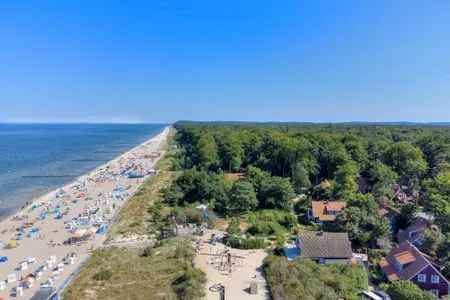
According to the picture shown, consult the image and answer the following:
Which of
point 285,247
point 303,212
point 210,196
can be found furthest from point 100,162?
point 285,247

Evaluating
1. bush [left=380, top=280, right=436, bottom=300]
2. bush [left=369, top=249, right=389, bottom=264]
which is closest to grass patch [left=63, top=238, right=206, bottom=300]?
bush [left=380, top=280, right=436, bottom=300]

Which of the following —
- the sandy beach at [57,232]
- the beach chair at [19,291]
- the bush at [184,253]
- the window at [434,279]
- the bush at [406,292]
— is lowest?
the sandy beach at [57,232]

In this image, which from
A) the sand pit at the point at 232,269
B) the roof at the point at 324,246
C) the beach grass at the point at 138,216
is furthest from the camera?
the beach grass at the point at 138,216

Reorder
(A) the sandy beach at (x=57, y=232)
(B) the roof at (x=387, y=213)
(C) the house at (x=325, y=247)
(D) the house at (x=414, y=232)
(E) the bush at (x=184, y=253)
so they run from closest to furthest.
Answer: (A) the sandy beach at (x=57, y=232) < (C) the house at (x=325, y=247) < (E) the bush at (x=184, y=253) < (D) the house at (x=414, y=232) < (B) the roof at (x=387, y=213)

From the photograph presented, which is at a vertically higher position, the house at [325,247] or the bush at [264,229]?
the house at [325,247]

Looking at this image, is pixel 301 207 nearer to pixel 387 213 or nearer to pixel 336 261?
pixel 387 213

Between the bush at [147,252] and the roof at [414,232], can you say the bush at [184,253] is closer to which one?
the bush at [147,252]

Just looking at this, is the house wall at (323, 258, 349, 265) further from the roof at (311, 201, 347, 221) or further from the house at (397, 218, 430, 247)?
the roof at (311, 201, 347, 221)

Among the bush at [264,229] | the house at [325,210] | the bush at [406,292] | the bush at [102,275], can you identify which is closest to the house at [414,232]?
the house at [325,210]
